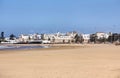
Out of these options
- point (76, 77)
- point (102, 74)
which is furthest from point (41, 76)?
point (102, 74)

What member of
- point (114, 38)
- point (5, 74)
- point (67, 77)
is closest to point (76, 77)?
point (67, 77)

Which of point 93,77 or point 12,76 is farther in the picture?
point 12,76

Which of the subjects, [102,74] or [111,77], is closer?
[111,77]

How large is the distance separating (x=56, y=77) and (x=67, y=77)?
1.17ft

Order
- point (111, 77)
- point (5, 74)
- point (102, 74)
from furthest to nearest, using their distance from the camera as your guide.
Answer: point (5, 74) < point (102, 74) < point (111, 77)

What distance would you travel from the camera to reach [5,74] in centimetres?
1109

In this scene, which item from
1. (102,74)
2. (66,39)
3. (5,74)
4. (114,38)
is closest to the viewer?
(102,74)

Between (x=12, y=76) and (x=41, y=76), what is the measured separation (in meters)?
1.12

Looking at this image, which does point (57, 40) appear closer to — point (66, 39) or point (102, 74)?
point (66, 39)

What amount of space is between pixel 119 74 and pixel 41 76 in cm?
Result: 256

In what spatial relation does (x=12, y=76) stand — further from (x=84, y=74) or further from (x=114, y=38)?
(x=114, y=38)

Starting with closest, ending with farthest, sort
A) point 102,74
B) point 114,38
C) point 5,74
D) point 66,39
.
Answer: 1. point 102,74
2. point 5,74
3. point 114,38
4. point 66,39

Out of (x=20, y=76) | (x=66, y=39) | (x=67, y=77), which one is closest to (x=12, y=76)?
(x=20, y=76)

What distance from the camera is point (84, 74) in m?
10.2
